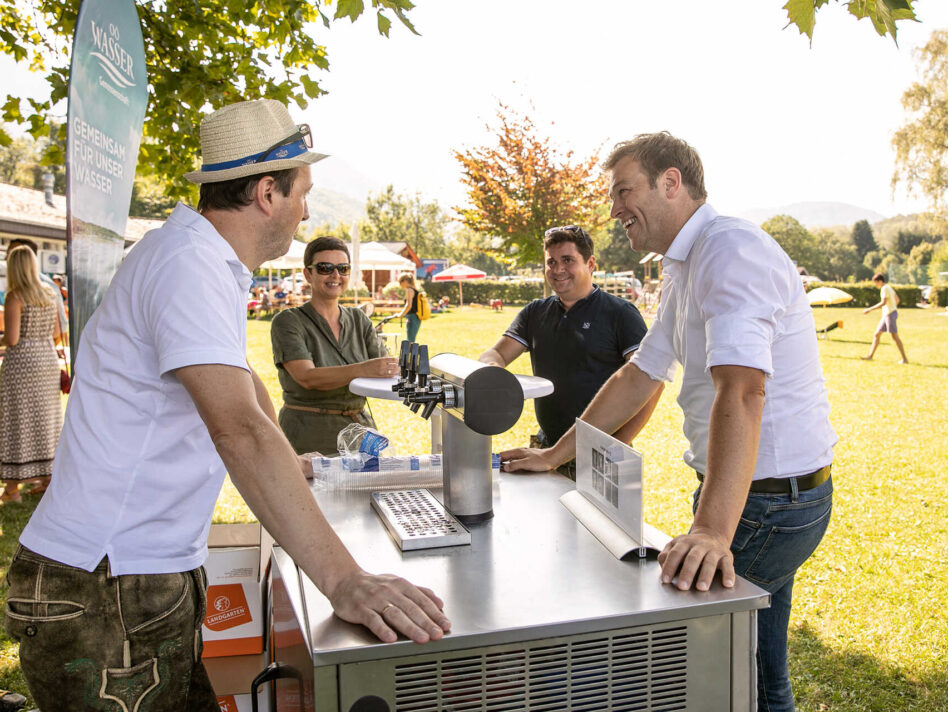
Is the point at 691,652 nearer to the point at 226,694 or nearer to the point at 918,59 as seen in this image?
Answer: the point at 226,694

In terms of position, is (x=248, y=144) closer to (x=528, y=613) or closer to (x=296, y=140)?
(x=296, y=140)

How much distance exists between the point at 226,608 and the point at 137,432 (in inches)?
60.1

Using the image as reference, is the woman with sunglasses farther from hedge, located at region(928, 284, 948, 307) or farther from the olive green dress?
hedge, located at region(928, 284, 948, 307)

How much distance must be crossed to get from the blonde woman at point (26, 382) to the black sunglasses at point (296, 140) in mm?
4685

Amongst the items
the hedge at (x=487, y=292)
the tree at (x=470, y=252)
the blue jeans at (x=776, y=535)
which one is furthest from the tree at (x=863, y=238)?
the blue jeans at (x=776, y=535)

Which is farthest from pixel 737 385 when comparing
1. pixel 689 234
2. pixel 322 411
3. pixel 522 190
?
pixel 522 190

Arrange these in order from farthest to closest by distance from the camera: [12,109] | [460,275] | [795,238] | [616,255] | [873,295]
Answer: [616,255] < [795,238] < [460,275] < [873,295] < [12,109]

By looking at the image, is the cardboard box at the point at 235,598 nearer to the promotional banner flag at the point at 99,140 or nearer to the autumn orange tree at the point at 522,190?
the promotional banner flag at the point at 99,140

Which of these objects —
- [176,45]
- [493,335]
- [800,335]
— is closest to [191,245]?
[800,335]

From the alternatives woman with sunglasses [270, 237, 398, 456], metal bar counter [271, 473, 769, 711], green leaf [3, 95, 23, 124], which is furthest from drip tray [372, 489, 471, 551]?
green leaf [3, 95, 23, 124]

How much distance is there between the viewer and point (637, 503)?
1574mm

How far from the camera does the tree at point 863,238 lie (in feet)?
313

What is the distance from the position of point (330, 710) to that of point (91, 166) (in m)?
1.87

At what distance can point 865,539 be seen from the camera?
196 inches
